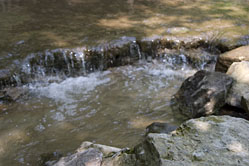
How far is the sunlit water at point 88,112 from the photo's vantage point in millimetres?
3383

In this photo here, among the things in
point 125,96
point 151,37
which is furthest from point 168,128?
point 151,37

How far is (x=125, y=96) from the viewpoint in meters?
4.48

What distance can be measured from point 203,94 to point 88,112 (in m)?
1.77

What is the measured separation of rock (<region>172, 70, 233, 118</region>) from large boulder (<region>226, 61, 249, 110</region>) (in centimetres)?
8

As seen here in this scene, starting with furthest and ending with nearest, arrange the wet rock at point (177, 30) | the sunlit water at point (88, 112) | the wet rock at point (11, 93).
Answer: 1. the wet rock at point (177, 30)
2. the wet rock at point (11, 93)
3. the sunlit water at point (88, 112)

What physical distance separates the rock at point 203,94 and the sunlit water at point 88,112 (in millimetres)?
236

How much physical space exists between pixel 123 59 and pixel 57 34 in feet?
5.29

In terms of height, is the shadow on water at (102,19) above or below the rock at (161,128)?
above

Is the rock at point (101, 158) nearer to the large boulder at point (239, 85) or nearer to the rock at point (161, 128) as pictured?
the rock at point (161, 128)

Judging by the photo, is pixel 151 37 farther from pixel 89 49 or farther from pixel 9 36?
pixel 9 36

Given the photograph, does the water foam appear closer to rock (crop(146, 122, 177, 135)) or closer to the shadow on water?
the shadow on water

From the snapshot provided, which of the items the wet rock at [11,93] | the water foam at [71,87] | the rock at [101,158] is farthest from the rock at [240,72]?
the wet rock at [11,93]

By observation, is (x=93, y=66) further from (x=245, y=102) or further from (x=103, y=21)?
(x=245, y=102)

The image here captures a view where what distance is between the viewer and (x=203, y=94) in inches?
148
